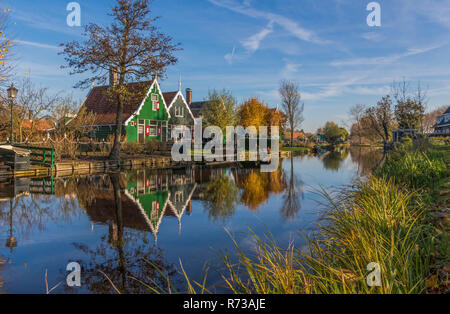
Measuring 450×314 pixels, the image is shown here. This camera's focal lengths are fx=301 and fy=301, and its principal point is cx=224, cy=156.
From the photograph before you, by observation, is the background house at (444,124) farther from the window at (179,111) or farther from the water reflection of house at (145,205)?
the water reflection of house at (145,205)

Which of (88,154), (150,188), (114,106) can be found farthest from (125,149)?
(150,188)

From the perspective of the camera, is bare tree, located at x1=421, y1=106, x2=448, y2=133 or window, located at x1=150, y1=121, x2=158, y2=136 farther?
window, located at x1=150, y1=121, x2=158, y2=136

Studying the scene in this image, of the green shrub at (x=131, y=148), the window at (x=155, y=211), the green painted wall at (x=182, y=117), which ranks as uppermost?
the green painted wall at (x=182, y=117)

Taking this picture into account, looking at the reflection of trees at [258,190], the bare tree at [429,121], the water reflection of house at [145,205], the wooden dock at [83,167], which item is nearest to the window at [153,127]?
the wooden dock at [83,167]

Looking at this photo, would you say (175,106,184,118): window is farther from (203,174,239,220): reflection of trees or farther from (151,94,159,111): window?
(203,174,239,220): reflection of trees

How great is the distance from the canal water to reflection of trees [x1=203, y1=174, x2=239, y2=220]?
3cm

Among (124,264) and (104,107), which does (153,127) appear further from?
(124,264)

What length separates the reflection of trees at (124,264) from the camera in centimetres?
436

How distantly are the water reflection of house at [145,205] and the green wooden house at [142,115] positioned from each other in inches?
758

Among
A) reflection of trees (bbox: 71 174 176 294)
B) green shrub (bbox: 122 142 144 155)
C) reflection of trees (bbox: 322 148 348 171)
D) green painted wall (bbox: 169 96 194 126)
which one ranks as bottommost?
reflection of trees (bbox: 71 174 176 294)

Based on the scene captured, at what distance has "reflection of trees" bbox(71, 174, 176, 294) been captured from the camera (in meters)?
4.36

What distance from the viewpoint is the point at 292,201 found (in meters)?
10.9

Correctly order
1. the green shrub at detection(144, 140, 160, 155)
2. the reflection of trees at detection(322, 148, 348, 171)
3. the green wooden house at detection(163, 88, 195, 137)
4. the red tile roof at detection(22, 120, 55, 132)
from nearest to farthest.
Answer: the reflection of trees at detection(322, 148, 348, 171) → the red tile roof at detection(22, 120, 55, 132) → the green shrub at detection(144, 140, 160, 155) → the green wooden house at detection(163, 88, 195, 137)

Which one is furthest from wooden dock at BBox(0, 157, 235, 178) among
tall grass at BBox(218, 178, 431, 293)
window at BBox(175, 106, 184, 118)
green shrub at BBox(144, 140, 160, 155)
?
tall grass at BBox(218, 178, 431, 293)
